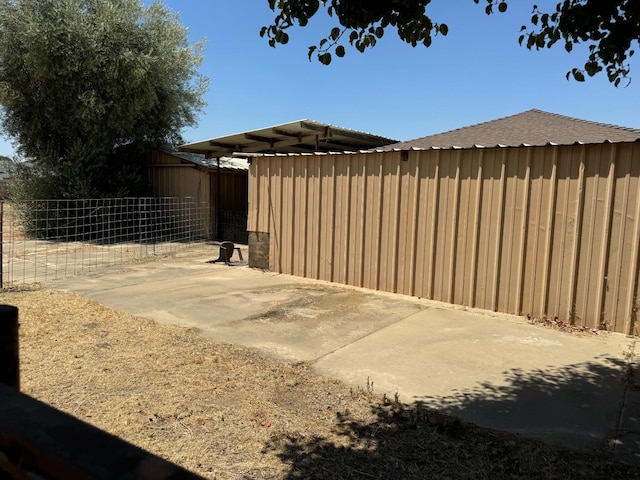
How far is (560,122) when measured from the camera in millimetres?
8938

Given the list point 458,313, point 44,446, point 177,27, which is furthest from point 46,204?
point 44,446

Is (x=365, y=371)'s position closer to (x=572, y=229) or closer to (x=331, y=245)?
(x=572, y=229)

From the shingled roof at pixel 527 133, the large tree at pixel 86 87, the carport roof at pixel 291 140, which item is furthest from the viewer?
the large tree at pixel 86 87

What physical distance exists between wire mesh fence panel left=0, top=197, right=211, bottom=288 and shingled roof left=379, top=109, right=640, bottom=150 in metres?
6.92

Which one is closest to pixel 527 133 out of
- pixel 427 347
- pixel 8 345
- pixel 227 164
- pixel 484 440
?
pixel 427 347

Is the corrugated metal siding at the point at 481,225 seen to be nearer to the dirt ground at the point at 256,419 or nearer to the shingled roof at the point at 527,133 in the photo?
the shingled roof at the point at 527,133

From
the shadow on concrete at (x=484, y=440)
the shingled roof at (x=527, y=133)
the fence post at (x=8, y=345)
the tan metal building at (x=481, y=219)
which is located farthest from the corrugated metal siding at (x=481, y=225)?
the fence post at (x=8, y=345)

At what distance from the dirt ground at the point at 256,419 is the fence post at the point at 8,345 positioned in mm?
1625

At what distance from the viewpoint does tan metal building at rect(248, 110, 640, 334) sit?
221 inches

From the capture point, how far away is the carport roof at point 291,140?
36.6ft

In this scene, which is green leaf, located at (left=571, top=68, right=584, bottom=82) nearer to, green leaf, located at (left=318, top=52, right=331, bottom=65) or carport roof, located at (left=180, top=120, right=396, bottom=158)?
green leaf, located at (left=318, top=52, right=331, bottom=65)

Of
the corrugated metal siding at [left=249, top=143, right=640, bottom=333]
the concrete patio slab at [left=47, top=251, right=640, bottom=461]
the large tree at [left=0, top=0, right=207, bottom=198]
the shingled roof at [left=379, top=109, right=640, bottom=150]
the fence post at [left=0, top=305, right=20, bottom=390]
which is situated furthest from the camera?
the large tree at [left=0, top=0, right=207, bottom=198]

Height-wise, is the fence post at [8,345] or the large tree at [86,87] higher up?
the large tree at [86,87]

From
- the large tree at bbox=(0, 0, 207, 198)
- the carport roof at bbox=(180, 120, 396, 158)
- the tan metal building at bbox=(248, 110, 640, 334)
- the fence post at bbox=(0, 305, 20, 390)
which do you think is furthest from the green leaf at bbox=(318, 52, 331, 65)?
the large tree at bbox=(0, 0, 207, 198)
